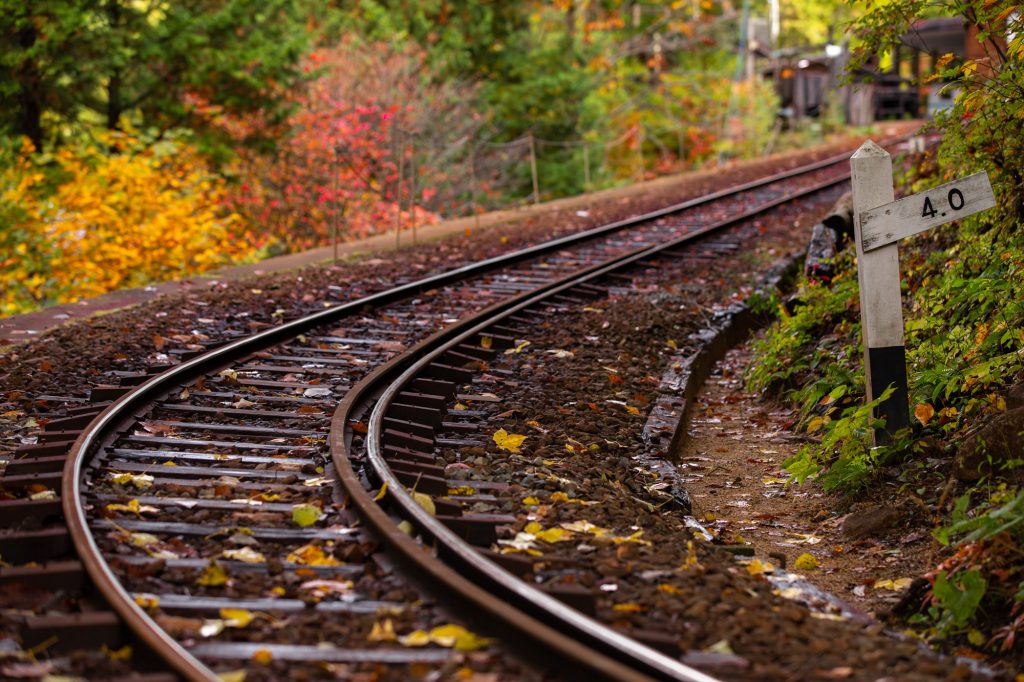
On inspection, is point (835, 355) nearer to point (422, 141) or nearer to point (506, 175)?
point (422, 141)

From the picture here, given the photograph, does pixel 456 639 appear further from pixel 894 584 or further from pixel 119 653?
pixel 894 584

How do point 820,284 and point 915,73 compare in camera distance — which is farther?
point 915,73

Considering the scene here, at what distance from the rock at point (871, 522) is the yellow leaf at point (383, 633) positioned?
3.12 meters

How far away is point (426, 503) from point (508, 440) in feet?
5.37

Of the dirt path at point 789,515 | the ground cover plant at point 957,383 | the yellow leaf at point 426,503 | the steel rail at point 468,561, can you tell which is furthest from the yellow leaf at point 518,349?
the yellow leaf at point 426,503

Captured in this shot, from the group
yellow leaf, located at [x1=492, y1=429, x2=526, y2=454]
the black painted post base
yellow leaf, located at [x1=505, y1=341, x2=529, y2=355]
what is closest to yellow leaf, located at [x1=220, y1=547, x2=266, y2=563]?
yellow leaf, located at [x1=492, y1=429, x2=526, y2=454]

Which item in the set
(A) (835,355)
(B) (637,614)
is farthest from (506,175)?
(B) (637,614)

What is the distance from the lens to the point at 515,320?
10.6 m

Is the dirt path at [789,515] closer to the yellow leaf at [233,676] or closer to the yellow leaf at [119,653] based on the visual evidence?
the yellow leaf at [233,676]

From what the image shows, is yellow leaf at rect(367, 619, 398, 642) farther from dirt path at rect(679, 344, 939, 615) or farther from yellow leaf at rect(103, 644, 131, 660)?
dirt path at rect(679, 344, 939, 615)

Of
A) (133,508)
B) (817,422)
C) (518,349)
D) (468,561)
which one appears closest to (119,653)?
(468,561)

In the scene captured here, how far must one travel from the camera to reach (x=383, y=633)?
4164 mm

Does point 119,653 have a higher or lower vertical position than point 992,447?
higher

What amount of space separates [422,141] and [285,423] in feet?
58.9
